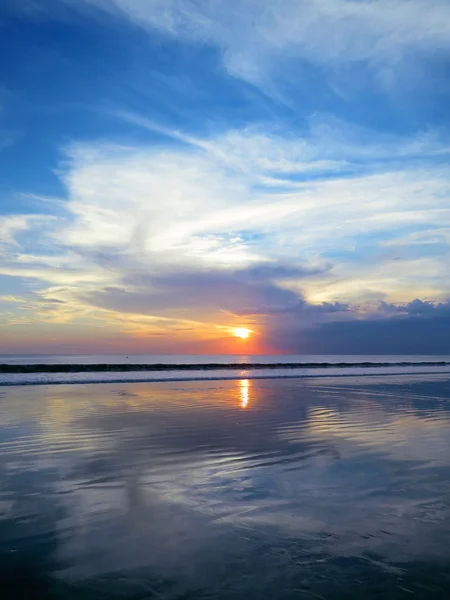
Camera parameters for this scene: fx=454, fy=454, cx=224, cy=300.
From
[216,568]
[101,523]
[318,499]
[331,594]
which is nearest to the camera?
[331,594]

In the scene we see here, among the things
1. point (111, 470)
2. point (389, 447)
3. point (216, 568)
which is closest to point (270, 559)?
point (216, 568)

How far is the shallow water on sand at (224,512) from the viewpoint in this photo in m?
5.13

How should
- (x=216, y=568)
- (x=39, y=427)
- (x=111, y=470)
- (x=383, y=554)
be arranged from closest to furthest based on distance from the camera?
(x=216, y=568), (x=383, y=554), (x=111, y=470), (x=39, y=427)

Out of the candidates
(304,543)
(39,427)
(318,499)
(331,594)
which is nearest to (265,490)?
(318,499)

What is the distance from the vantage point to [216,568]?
540 centimetres

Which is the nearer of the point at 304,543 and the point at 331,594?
the point at 331,594

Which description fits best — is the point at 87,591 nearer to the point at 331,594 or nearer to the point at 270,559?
the point at 270,559

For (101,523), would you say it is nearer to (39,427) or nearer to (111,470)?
(111,470)

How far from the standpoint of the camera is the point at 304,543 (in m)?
6.06

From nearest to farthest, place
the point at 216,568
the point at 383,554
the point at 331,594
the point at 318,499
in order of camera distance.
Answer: the point at 331,594 → the point at 216,568 → the point at 383,554 → the point at 318,499

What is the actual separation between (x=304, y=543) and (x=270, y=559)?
2.26 ft

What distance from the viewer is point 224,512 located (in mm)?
7207

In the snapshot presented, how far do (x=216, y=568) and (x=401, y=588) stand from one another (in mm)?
2075

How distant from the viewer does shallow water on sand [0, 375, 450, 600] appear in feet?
16.8
